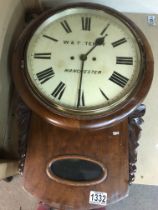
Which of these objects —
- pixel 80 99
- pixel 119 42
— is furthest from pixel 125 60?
pixel 80 99

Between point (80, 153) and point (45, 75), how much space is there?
22 centimetres

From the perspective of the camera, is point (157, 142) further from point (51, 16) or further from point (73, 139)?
point (51, 16)

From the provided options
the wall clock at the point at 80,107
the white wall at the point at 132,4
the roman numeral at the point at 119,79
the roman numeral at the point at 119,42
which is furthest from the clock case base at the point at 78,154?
the white wall at the point at 132,4

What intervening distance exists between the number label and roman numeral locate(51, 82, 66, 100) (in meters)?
0.27

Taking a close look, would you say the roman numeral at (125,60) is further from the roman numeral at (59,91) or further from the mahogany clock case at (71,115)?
the roman numeral at (59,91)

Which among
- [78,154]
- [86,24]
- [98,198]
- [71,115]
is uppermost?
[86,24]

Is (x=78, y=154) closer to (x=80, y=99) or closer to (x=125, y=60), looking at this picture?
(x=80, y=99)

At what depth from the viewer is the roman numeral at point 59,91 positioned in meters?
1.00

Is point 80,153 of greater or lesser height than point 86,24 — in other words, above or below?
below

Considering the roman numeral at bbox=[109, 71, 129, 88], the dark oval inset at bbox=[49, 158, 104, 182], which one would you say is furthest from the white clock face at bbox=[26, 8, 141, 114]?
the dark oval inset at bbox=[49, 158, 104, 182]

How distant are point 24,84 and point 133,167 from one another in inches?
14.2

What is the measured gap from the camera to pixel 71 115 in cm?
96

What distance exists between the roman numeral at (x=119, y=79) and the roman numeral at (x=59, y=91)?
0.42 feet

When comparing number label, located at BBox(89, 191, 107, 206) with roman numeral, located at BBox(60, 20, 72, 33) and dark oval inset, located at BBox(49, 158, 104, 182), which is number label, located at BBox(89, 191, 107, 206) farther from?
roman numeral, located at BBox(60, 20, 72, 33)
